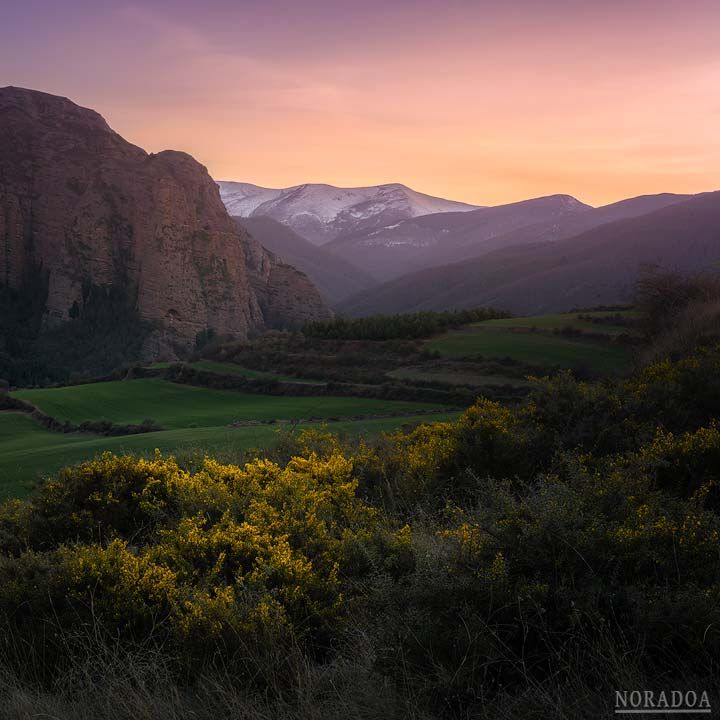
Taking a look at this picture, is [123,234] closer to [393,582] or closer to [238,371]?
[238,371]

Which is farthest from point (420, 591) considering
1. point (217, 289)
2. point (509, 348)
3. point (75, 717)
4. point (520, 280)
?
point (520, 280)

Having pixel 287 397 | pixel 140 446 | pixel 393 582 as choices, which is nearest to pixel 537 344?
pixel 287 397

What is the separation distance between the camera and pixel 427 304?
172125 mm

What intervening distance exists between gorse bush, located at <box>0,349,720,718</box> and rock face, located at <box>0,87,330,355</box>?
345 feet

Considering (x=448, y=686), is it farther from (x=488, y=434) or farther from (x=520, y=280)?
(x=520, y=280)

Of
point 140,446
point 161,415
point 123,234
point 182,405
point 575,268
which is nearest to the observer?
point 140,446

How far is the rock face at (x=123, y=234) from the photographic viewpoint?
115m

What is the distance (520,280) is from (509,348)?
11877 centimetres

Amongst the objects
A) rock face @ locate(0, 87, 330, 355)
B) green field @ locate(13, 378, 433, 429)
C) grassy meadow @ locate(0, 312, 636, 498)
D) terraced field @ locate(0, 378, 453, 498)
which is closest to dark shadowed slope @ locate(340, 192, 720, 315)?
rock face @ locate(0, 87, 330, 355)

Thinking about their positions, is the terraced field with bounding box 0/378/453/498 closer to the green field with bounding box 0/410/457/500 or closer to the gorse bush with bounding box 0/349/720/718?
the green field with bounding box 0/410/457/500

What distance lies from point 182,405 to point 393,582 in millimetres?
38672

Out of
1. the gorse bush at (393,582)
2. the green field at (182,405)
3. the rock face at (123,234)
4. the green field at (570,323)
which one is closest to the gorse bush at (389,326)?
the green field at (570,323)

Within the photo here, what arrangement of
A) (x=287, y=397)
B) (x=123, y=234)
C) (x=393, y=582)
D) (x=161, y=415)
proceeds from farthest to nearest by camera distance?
(x=123, y=234), (x=287, y=397), (x=161, y=415), (x=393, y=582)

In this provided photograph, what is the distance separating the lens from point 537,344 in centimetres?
4575
